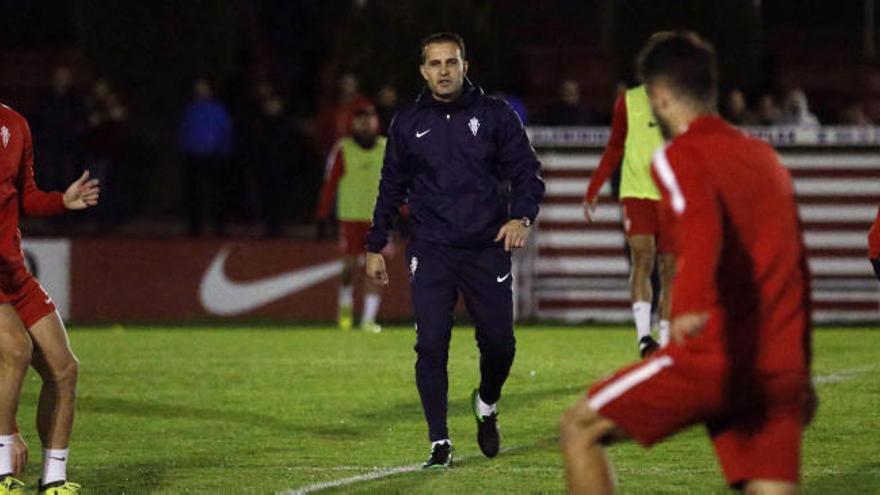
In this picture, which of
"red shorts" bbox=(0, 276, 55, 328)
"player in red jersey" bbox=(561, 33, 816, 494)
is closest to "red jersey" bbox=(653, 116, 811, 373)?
"player in red jersey" bbox=(561, 33, 816, 494)

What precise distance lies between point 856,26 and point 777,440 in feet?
121

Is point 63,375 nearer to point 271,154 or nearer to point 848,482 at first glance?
point 848,482

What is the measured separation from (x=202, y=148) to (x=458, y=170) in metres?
14.3

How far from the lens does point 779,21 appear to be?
42250 millimetres

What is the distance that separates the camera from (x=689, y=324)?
6.20 metres

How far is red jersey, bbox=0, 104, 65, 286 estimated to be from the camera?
351 inches

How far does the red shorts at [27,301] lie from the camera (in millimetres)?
8883

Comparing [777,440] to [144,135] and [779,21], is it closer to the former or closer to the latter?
[144,135]

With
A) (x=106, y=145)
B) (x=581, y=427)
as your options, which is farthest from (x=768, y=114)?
(x=581, y=427)

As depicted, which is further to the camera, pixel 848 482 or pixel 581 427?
pixel 848 482

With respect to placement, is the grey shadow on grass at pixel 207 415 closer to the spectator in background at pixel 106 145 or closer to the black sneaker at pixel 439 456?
the black sneaker at pixel 439 456

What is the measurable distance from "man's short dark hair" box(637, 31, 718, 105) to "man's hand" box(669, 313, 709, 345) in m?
0.71

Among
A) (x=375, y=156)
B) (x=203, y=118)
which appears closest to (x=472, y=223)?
(x=375, y=156)

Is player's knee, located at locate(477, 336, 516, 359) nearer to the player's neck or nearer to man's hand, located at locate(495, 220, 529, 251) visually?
man's hand, located at locate(495, 220, 529, 251)
